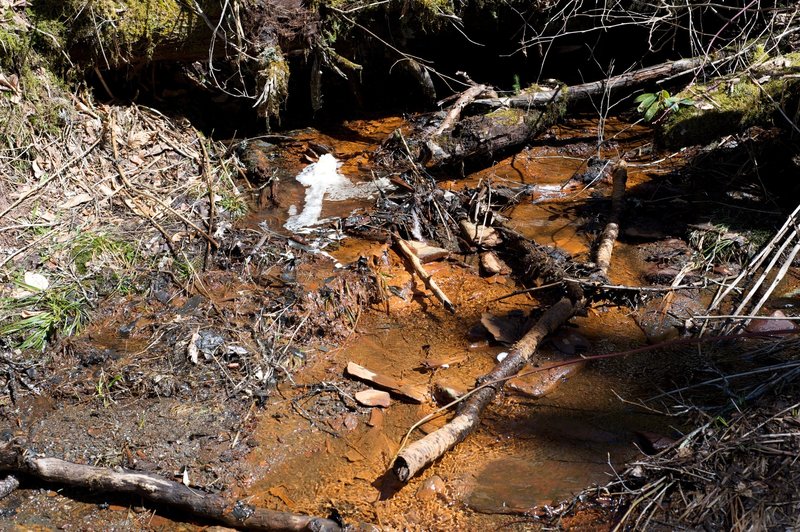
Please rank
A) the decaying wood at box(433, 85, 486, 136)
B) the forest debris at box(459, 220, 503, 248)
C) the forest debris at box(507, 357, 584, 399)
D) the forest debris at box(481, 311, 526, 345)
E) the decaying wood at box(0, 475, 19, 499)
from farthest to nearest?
the decaying wood at box(433, 85, 486, 136)
the forest debris at box(459, 220, 503, 248)
the forest debris at box(481, 311, 526, 345)
the forest debris at box(507, 357, 584, 399)
the decaying wood at box(0, 475, 19, 499)

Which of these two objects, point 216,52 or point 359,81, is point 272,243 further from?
point 359,81

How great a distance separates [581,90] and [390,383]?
377 centimetres

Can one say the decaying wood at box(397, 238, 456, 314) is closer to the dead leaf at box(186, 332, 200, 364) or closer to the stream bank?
the stream bank

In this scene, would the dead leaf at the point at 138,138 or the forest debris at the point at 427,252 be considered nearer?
the forest debris at the point at 427,252

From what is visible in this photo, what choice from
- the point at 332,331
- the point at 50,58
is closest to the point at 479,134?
the point at 332,331

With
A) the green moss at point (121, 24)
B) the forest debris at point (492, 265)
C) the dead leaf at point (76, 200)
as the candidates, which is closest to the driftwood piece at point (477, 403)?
the forest debris at point (492, 265)

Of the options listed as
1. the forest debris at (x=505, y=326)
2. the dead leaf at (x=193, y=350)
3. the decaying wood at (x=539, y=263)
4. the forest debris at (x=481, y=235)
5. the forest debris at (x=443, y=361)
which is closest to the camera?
the dead leaf at (x=193, y=350)

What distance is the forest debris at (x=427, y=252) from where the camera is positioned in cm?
478

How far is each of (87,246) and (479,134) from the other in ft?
10.6

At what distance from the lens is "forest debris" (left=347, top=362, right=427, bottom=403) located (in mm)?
3717

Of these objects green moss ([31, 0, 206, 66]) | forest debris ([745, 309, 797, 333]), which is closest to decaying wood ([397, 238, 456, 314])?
forest debris ([745, 309, 797, 333])

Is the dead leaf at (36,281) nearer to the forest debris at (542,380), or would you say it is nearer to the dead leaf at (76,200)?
the dead leaf at (76,200)

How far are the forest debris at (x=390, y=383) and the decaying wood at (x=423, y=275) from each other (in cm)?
75

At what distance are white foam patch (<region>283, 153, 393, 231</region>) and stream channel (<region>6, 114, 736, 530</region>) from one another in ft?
0.18
